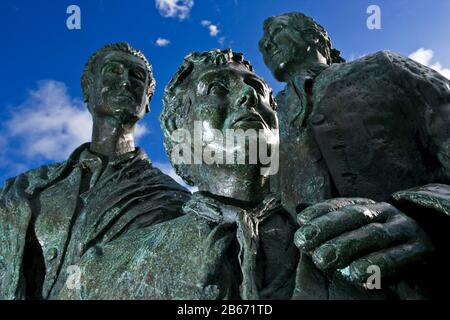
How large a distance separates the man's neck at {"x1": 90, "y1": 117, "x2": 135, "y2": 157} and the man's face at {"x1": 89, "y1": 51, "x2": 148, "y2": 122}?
5 centimetres

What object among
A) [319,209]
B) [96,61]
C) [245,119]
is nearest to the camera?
[319,209]

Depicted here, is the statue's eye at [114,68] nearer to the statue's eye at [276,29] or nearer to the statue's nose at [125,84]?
the statue's nose at [125,84]

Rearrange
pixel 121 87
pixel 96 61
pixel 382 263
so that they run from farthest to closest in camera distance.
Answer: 1. pixel 96 61
2. pixel 121 87
3. pixel 382 263

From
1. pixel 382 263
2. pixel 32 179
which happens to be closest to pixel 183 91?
pixel 382 263

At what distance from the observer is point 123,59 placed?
3.95 meters

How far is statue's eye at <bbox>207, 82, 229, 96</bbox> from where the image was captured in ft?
7.92

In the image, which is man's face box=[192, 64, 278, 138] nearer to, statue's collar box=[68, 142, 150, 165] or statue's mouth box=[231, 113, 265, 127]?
statue's mouth box=[231, 113, 265, 127]

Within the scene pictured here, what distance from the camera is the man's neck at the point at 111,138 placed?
3939 mm

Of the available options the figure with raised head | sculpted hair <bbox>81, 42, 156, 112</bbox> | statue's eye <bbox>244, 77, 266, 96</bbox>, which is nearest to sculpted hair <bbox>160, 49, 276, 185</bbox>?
the figure with raised head

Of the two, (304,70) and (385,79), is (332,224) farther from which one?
(304,70)

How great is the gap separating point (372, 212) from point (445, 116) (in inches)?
29.6

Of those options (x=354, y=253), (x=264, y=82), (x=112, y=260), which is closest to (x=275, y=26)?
(x=264, y=82)

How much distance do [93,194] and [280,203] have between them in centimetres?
162

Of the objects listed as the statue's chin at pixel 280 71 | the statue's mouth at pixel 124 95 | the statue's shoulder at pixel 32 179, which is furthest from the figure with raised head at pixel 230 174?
the statue's shoulder at pixel 32 179
